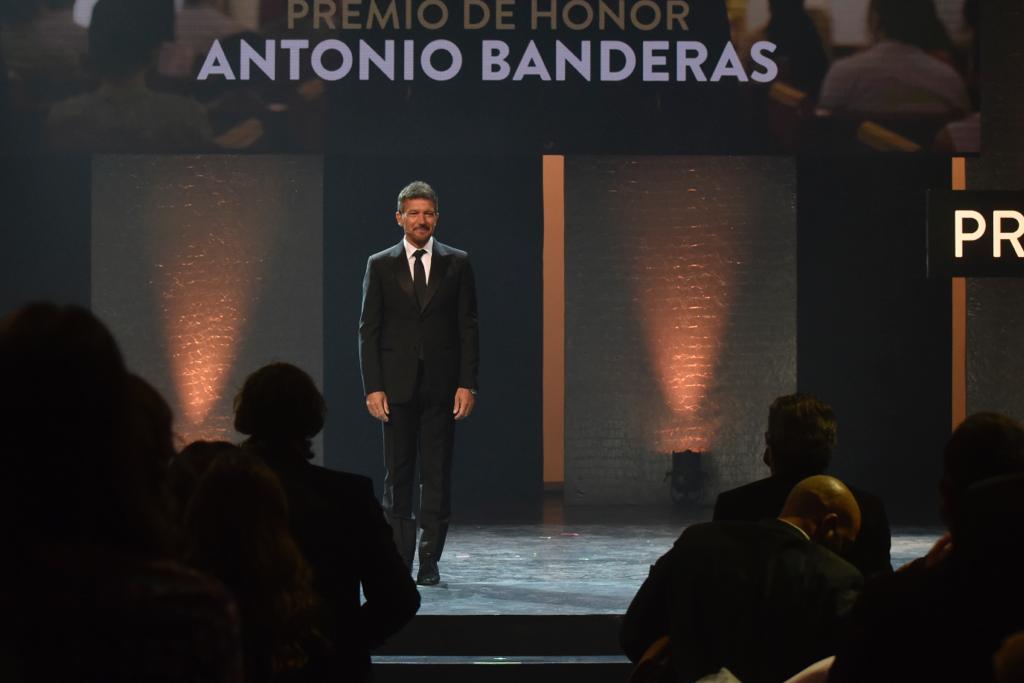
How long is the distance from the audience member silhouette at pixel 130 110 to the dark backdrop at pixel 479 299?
181 cm

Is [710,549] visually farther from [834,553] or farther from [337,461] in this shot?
[337,461]

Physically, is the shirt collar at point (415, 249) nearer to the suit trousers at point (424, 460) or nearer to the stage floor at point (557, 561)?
the suit trousers at point (424, 460)

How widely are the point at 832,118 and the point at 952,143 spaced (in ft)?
1.76

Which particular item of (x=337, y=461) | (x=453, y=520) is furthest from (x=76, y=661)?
(x=337, y=461)

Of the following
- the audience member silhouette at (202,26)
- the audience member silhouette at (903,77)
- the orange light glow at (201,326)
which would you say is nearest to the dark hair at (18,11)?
the audience member silhouette at (202,26)

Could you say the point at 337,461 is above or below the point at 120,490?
below

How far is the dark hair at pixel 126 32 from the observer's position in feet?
22.2

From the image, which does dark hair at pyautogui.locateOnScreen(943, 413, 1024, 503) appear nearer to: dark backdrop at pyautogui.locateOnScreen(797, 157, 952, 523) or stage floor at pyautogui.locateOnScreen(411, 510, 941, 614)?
stage floor at pyautogui.locateOnScreen(411, 510, 941, 614)

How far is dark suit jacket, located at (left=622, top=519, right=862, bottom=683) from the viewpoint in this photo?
95.4 inches

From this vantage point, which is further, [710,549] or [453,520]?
[453,520]

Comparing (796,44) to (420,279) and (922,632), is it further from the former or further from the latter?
(922,632)

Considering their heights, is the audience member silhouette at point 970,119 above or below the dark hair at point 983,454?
above

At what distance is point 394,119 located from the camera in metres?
6.85

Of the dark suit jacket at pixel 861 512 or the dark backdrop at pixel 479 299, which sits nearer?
the dark suit jacket at pixel 861 512
